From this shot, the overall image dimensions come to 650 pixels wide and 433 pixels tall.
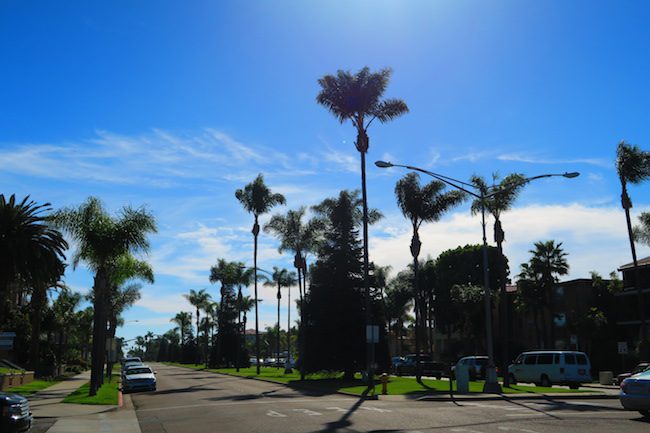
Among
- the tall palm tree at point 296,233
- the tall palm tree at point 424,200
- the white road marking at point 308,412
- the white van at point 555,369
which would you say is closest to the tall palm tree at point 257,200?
the tall palm tree at point 296,233

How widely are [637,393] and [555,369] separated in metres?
20.0

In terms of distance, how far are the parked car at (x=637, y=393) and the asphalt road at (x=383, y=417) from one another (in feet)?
1.22

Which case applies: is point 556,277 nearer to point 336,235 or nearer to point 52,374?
point 336,235

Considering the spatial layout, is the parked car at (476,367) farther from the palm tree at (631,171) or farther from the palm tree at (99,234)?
the palm tree at (99,234)

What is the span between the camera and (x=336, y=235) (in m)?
42.1

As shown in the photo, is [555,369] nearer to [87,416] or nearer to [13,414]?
[87,416]

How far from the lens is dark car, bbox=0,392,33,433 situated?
1134 centimetres

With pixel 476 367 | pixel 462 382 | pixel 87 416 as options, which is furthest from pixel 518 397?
pixel 87 416

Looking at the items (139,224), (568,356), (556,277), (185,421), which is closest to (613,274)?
(556,277)

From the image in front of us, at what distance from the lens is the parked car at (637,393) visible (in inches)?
566

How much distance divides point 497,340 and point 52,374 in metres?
39.8

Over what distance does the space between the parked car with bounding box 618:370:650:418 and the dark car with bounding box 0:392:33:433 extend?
1385 centimetres

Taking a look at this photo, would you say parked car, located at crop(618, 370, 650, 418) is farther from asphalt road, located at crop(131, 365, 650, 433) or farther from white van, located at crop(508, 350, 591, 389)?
white van, located at crop(508, 350, 591, 389)

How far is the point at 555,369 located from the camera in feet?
109
